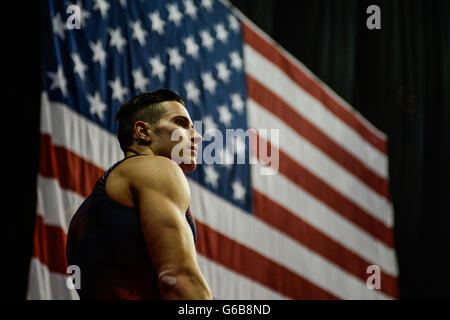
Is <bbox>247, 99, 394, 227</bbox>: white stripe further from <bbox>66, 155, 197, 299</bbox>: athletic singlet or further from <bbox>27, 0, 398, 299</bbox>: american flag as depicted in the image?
<bbox>66, 155, 197, 299</bbox>: athletic singlet

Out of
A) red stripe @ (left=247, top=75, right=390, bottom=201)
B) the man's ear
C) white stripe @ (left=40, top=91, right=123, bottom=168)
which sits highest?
red stripe @ (left=247, top=75, right=390, bottom=201)

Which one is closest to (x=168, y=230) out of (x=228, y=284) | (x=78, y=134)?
(x=78, y=134)

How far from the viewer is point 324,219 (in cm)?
368

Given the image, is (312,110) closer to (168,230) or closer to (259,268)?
(259,268)

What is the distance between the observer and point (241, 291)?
3209 millimetres

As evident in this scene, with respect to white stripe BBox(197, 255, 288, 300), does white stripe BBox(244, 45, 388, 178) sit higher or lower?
higher

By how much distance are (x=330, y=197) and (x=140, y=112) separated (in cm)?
238

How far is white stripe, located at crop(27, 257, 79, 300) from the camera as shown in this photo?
2.49m

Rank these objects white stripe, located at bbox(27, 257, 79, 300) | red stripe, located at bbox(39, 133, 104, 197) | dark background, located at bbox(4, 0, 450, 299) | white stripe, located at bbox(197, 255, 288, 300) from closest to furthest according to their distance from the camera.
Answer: white stripe, located at bbox(27, 257, 79, 300)
red stripe, located at bbox(39, 133, 104, 197)
white stripe, located at bbox(197, 255, 288, 300)
dark background, located at bbox(4, 0, 450, 299)

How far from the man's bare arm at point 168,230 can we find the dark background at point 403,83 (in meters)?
2.66

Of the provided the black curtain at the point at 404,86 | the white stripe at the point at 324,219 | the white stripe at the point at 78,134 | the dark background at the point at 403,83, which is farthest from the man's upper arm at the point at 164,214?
the black curtain at the point at 404,86

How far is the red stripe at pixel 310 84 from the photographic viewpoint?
12.2 feet

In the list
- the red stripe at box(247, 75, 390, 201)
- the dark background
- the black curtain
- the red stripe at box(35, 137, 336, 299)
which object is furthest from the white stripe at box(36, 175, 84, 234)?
the black curtain

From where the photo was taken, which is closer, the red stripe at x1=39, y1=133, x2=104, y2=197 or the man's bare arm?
the man's bare arm
